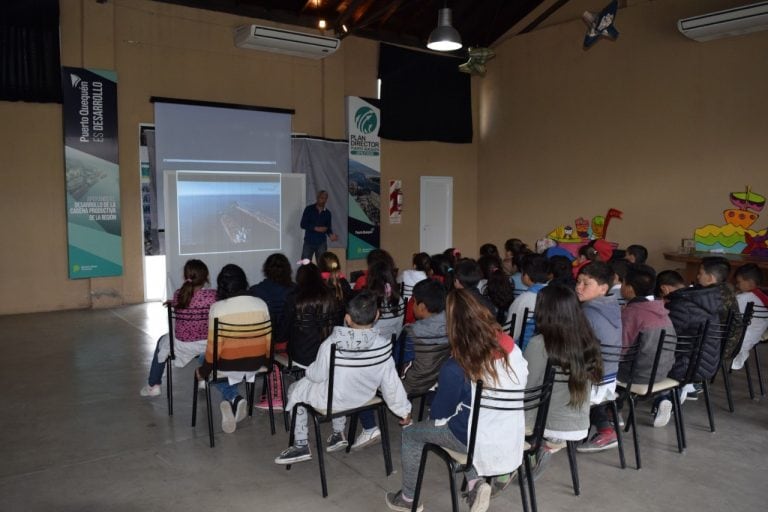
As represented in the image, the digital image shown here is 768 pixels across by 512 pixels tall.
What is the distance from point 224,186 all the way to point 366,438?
5560mm

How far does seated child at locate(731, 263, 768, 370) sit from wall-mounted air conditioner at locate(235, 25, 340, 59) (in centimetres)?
594

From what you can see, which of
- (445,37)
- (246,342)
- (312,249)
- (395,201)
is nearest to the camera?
(246,342)

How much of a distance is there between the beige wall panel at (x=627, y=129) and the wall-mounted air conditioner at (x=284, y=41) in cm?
331

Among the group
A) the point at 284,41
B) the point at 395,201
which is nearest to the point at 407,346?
the point at 284,41

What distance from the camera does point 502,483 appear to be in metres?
2.93

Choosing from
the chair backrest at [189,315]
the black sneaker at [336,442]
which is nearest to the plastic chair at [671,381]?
the black sneaker at [336,442]

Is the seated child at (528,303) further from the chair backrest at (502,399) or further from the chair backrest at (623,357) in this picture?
the chair backrest at (502,399)

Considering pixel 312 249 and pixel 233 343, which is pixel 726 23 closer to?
pixel 312 249

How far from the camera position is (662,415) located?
13.1 feet

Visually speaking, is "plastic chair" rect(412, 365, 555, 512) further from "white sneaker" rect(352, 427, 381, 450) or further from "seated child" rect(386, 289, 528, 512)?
"white sneaker" rect(352, 427, 381, 450)

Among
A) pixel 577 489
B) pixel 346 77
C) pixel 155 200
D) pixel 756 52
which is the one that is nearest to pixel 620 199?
pixel 756 52

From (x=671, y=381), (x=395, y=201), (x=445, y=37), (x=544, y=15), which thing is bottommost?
(x=671, y=381)

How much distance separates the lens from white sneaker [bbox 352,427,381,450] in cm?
362

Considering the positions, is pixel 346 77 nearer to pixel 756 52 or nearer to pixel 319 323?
pixel 756 52
